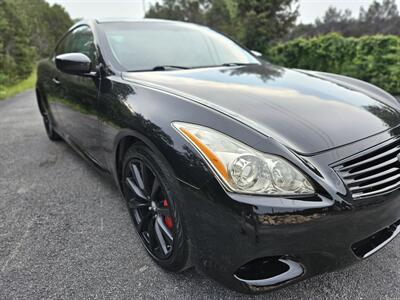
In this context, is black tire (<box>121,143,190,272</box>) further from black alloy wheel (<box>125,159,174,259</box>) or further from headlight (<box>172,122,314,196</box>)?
headlight (<box>172,122,314,196</box>)

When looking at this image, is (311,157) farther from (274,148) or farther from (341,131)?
(341,131)

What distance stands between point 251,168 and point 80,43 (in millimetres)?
2326

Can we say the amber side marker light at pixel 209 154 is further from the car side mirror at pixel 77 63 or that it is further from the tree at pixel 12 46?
the tree at pixel 12 46

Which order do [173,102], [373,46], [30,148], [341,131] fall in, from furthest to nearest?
[373,46], [30,148], [173,102], [341,131]

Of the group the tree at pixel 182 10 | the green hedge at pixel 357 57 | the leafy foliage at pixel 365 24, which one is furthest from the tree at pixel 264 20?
the tree at pixel 182 10

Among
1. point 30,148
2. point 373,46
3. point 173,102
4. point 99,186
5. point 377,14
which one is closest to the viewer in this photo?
point 173,102

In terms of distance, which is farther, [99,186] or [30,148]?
[30,148]

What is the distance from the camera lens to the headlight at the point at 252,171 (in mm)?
1155

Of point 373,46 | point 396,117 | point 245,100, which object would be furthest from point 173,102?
point 373,46

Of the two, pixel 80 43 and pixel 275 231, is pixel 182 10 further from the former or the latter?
pixel 275 231

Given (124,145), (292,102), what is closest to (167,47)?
(124,145)

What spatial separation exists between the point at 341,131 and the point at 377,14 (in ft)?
143

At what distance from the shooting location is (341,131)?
1362 millimetres

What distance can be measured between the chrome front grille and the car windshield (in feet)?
4.74
